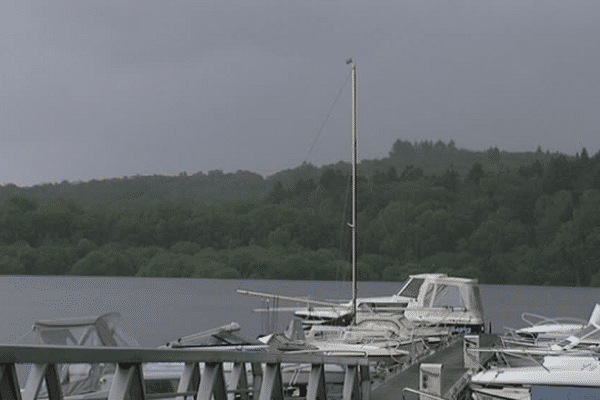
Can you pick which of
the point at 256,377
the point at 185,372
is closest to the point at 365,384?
the point at 256,377

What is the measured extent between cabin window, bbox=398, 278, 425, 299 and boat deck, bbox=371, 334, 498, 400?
12.0 metres

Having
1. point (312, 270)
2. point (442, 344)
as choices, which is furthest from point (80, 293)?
point (442, 344)

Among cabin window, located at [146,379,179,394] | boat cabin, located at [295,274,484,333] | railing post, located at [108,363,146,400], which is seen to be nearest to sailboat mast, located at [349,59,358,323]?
boat cabin, located at [295,274,484,333]

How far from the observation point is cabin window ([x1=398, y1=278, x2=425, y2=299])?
126 feet

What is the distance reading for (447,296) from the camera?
122ft

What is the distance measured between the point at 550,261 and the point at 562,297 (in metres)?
9.07

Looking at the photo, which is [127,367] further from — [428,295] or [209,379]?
[428,295]

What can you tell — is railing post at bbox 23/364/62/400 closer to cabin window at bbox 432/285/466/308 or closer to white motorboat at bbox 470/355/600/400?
white motorboat at bbox 470/355/600/400

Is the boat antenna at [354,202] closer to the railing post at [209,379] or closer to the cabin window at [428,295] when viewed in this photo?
the cabin window at [428,295]

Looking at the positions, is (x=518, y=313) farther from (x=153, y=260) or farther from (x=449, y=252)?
(x=153, y=260)

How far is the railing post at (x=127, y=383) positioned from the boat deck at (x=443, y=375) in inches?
351

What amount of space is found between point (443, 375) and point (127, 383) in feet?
45.6

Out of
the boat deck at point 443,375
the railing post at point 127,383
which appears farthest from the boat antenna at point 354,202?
the railing post at point 127,383

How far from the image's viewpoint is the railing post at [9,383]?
14.0 ft
